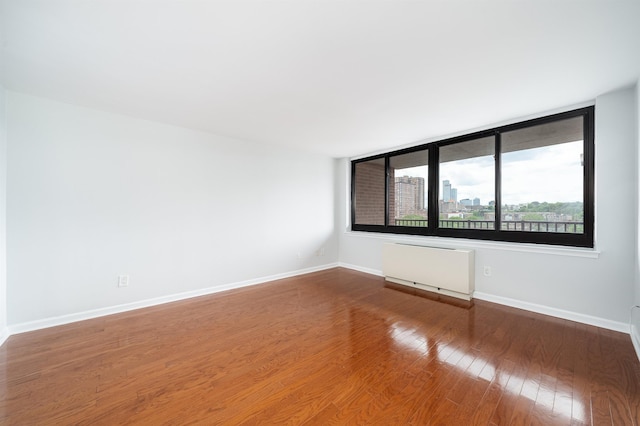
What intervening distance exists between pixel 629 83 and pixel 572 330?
245cm

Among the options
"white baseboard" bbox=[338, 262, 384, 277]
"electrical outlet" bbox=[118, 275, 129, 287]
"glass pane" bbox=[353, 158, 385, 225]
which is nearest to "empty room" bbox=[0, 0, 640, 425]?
"electrical outlet" bbox=[118, 275, 129, 287]

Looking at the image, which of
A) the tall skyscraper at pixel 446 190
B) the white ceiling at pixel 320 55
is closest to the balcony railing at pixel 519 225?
the tall skyscraper at pixel 446 190

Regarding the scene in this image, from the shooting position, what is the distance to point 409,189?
4539 millimetres

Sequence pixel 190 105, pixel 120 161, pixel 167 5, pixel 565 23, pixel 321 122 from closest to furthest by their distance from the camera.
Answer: pixel 167 5, pixel 565 23, pixel 190 105, pixel 120 161, pixel 321 122

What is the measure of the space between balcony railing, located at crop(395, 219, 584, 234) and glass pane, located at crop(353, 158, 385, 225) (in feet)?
3.28

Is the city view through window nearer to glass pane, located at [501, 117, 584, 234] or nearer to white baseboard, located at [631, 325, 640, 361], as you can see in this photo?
glass pane, located at [501, 117, 584, 234]

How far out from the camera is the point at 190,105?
9.07 feet

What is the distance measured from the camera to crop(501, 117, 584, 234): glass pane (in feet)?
9.47

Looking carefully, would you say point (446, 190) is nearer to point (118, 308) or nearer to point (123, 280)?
point (123, 280)

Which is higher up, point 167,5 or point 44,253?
point 167,5

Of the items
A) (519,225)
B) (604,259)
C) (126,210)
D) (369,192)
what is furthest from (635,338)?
(126,210)

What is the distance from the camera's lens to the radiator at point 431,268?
3.44 meters

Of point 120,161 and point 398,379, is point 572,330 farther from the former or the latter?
point 120,161

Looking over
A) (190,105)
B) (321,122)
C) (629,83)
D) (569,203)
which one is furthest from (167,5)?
(569,203)
